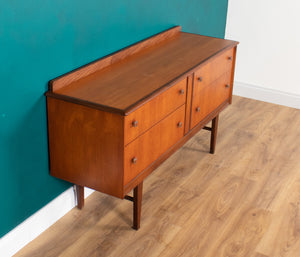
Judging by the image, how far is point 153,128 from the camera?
235 cm

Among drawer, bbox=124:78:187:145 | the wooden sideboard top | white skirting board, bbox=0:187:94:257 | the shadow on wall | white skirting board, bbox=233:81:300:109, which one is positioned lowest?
white skirting board, bbox=0:187:94:257

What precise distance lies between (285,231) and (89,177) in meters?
1.10

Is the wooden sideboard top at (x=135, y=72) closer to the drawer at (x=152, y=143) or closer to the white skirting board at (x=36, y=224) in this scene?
the drawer at (x=152, y=143)

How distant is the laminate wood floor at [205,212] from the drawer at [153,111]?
1.97ft

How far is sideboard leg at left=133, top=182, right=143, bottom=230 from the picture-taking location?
2430mm

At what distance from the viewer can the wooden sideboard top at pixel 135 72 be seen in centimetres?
218

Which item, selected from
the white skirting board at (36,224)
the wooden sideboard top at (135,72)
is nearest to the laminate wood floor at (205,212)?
the white skirting board at (36,224)

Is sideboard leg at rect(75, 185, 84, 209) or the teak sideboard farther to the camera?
sideboard leg at rect(75, 185, 84, 209)

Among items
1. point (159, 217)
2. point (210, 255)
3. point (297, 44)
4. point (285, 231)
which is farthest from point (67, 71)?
point (297, 44)

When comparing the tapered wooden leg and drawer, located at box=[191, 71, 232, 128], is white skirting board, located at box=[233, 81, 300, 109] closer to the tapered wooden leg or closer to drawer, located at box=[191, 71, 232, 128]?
drawer, located at box=[191, 71, 232, 128]

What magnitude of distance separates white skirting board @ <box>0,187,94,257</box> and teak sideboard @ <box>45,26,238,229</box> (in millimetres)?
80

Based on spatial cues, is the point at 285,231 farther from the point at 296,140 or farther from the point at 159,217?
the point at 296,140

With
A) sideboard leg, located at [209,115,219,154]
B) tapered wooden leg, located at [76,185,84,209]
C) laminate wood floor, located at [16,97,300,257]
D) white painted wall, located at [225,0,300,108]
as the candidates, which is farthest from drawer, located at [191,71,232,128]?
white painted wall, located at [225,0,300,108]

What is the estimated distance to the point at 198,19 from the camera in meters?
3.56
